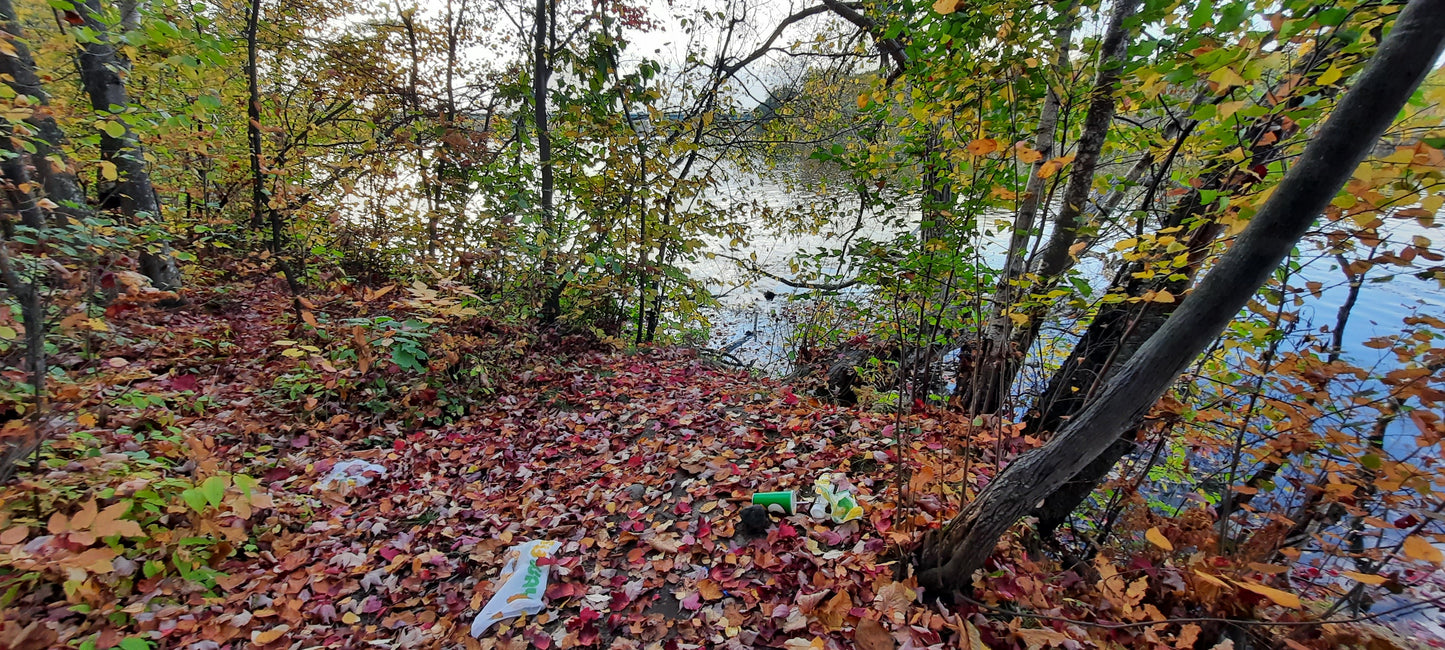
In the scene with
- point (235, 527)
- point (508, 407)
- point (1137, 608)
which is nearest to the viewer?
point (1137, 608)

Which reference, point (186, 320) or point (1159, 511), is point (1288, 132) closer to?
point (1159, 511)

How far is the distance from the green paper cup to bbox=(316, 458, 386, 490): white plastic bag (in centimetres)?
302

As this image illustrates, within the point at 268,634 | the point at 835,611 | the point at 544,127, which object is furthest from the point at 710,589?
the point at 544,127

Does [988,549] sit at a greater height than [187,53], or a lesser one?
lesser

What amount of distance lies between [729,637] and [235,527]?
2.92 m

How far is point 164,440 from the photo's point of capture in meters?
3.10

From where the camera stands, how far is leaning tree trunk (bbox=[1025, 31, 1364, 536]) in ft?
7.40

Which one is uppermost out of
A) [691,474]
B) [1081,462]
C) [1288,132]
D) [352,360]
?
[1288,132]

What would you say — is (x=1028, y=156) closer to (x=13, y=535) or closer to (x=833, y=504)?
(x=833, y=504)

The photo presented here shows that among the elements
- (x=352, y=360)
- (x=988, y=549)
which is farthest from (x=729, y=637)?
(x=352, y=360)

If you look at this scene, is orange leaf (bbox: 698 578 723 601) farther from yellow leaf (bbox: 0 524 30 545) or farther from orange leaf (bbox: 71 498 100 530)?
yellow leaf (bbox: 0 524 30 545)

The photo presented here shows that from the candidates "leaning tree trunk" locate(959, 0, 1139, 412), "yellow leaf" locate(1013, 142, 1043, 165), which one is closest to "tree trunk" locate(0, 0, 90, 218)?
"yellow leaf" locate(1013, 142, 1043, 165)

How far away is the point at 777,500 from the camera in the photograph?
301 centimetres

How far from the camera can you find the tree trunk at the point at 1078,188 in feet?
10.6
